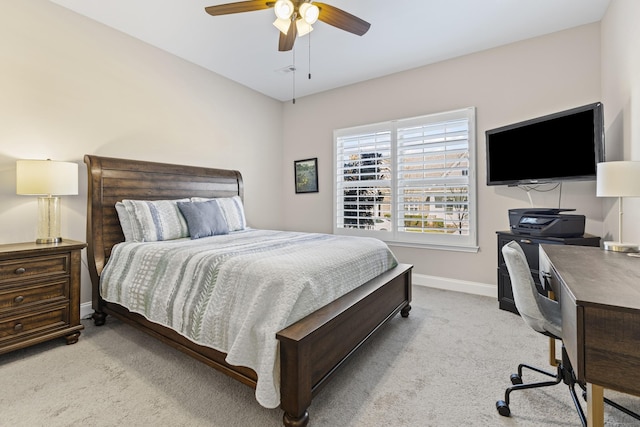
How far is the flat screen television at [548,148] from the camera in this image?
8.12ft

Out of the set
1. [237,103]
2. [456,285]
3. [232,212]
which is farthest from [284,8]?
[456,285]

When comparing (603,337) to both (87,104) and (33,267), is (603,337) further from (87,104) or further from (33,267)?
(87,104)

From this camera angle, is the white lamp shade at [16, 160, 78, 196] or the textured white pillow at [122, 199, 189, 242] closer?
the white lamp shade at [16, 160, 78, 196]

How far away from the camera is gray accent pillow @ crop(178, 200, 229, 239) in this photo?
2961 millimetres

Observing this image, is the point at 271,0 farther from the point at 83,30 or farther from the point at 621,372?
the point at 621,372

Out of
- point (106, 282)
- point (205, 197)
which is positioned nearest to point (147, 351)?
point (106, 282)

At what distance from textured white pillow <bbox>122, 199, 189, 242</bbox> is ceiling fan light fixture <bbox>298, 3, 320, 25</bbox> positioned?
6.97 ft

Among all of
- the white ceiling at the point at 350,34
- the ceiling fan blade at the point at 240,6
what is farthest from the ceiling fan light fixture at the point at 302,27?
the white ceiling at the point at 350,34

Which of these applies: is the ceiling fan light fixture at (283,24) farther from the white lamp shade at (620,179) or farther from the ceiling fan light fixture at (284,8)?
the white lamp shade at (620,179)

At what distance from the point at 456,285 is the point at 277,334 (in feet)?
9.66

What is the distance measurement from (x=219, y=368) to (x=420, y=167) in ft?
10.6

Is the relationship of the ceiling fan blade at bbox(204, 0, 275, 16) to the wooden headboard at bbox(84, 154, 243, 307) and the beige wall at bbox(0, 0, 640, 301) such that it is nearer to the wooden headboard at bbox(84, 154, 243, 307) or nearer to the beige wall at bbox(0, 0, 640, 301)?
the beige wall at bbox(0, 0, 640, 301)

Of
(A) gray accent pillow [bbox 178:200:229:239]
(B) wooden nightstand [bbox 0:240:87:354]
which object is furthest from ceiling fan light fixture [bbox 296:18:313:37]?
(B) wooden nightstand [bbox 0:240:87:354]

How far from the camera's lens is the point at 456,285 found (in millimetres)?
3697
